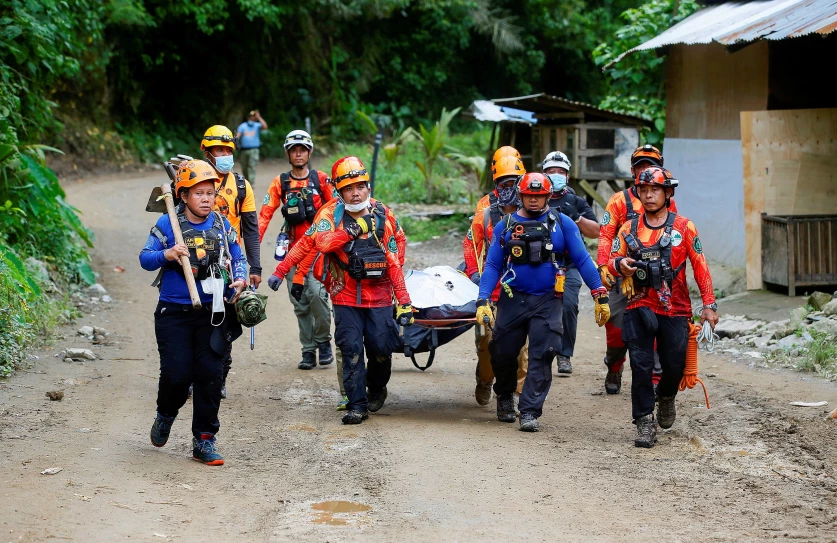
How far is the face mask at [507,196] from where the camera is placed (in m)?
8.34

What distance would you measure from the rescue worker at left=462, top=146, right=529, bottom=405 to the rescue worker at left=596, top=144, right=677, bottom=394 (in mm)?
776

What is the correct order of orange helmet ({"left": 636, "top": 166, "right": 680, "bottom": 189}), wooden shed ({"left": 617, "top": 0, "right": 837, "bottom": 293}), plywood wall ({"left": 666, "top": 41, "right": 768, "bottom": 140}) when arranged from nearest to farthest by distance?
orange helmet ({"left": 636, "top": 166, "right": 680, "bottom": 189}) < wooden shed ({"left": 617, "top": 0, "right": 837, "bottom": 293}) < plywood wall ({"left": 666, "top": 41, "right": 768, "bottom": 140})

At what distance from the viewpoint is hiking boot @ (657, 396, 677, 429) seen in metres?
7.48

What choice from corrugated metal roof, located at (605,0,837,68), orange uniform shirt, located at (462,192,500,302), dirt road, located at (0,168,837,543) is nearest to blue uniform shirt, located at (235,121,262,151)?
corrugated metal roof, located at (605,0,837,68)

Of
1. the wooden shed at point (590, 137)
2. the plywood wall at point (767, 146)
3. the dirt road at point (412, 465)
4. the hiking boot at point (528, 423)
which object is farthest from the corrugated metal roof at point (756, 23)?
the hiking boot at point (528, 423)

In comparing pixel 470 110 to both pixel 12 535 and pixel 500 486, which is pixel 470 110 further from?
pixel 12 535

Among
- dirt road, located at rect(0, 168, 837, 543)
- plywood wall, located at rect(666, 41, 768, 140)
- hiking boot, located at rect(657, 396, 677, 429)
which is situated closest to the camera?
dirt road, located at rect(0, 168, 837, 543)

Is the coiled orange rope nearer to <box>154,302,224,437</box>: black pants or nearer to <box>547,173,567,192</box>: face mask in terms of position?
<box>547,173,567,192</box>: face mask

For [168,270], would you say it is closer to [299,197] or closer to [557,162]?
[299,197]

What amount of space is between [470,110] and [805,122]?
810cm

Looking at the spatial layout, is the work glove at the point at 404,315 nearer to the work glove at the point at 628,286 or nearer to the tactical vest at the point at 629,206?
the work glove at the point at 628,286

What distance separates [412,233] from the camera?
19797 millimetres

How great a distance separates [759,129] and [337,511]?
29.1 feet

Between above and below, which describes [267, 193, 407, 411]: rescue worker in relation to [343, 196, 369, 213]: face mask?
below
